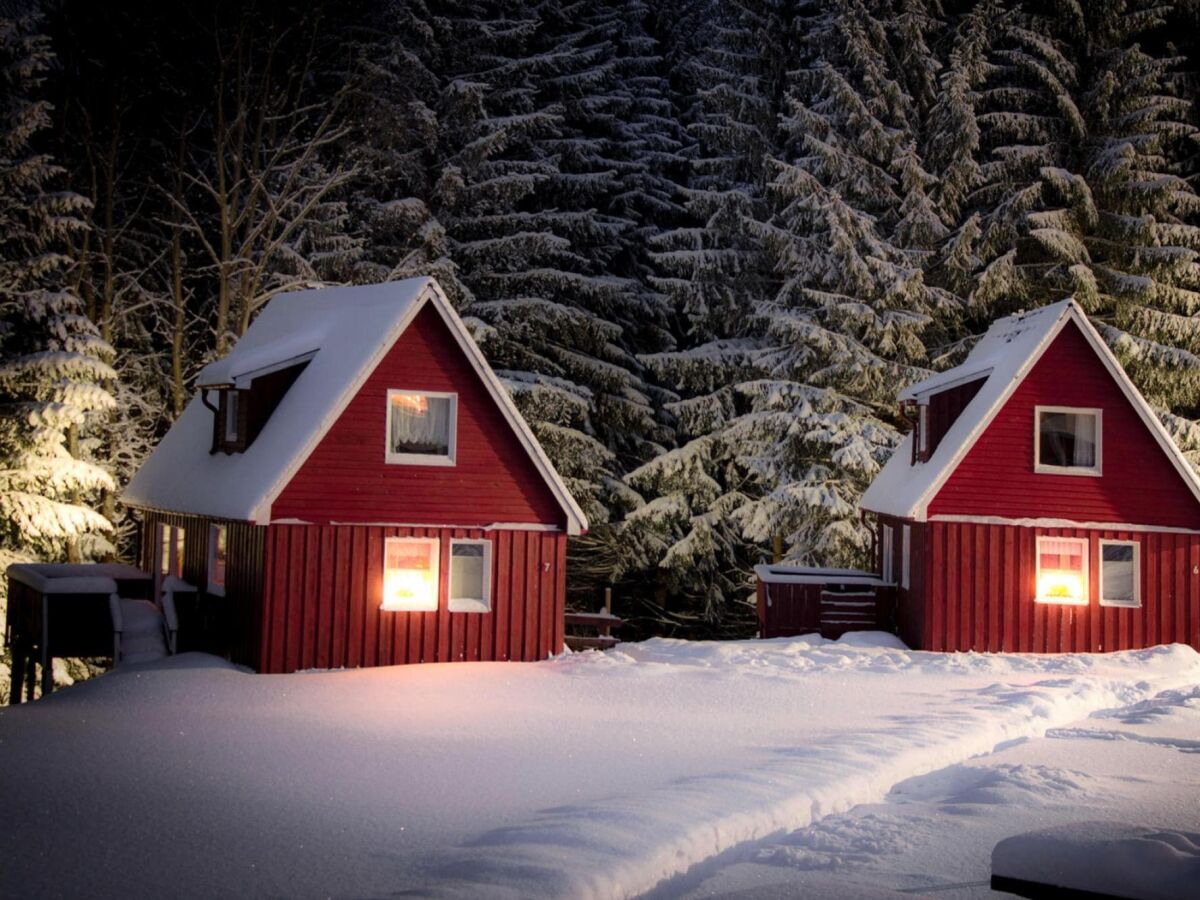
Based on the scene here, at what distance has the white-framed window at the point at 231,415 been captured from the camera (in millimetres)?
22641

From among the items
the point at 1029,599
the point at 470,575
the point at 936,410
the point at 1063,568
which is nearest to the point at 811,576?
the point at 936,410

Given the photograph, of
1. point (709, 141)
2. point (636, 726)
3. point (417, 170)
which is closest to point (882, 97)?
point (709, 141)

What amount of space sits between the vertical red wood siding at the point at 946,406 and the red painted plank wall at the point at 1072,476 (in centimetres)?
121

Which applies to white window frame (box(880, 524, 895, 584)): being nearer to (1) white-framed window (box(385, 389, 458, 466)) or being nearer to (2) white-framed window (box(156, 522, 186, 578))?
(1) white-framed window (box(385, 389, 458, 466))

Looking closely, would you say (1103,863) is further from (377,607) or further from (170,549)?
(170,549)

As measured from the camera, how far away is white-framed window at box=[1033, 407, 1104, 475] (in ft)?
78.4

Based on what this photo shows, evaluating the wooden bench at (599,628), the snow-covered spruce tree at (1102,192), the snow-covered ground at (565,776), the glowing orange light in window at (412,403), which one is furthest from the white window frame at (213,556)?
the snow-covered spruce tree at (1102,192)

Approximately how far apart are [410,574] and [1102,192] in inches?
844

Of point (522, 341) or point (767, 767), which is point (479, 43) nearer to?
point (522, 341)

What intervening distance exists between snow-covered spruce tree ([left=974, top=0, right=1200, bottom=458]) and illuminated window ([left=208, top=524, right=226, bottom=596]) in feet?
64.4

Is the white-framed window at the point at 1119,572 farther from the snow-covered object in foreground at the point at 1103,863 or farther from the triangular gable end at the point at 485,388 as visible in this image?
the snow-covered object in foreground at the point at 1103,863

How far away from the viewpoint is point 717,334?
34531mm

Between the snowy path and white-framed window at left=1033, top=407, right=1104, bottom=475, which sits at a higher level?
white-framed window at left=1033, top=407, right=1104, bottom=475

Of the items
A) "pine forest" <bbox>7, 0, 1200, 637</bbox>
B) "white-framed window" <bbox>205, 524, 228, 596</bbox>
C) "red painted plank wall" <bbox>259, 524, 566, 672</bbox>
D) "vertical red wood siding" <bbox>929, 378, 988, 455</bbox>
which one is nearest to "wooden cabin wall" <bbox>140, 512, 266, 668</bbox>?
"white-framed window" <bbox>205, 524, 228, 596</bbox>
